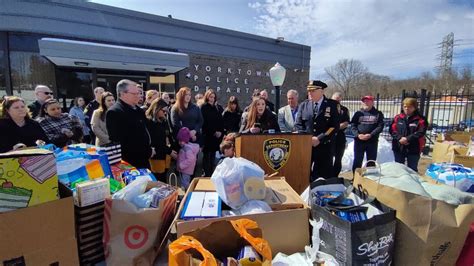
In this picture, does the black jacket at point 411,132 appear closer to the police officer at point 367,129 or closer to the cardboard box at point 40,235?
the police officer at point 367,129

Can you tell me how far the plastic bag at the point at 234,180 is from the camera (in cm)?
179

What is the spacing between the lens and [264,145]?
256 centimetres

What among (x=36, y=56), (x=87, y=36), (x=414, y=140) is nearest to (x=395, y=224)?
(x=414, y=140)

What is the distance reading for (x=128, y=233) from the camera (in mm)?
1621

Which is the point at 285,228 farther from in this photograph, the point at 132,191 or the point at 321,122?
the point at 321,122

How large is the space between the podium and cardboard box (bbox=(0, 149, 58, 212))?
154cm

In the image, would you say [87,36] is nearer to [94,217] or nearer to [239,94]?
[239,94]

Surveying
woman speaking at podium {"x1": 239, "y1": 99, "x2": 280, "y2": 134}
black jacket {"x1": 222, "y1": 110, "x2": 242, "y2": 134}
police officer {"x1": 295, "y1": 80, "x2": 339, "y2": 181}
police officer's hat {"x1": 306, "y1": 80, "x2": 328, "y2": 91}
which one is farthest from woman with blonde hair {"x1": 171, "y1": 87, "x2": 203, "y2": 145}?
police officer's hat {"x1": 306, "y1": 80, "x2": 328, "y2": 91}

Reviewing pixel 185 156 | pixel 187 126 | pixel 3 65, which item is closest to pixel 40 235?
pixel 185 156

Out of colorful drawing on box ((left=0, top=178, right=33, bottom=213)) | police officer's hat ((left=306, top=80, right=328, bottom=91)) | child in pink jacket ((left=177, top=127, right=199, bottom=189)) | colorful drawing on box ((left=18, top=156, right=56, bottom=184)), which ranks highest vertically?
police officer's hat ((left=306, top=80, right=328, bottom=91))

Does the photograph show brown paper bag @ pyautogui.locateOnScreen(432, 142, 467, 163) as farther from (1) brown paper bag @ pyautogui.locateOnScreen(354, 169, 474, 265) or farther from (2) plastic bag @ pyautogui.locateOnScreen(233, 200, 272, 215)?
(2) plastic bag @ pyautogui.locateOnScreen(233, 200, 272, 215)

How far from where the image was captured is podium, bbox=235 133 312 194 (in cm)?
256

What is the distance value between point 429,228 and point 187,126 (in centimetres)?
354

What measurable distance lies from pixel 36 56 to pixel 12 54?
2.70ft
